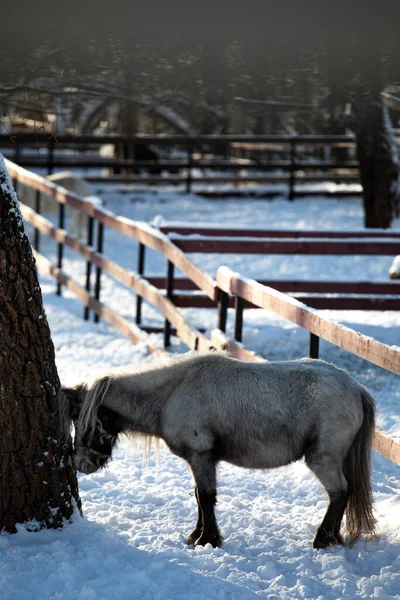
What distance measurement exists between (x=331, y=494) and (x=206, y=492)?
0.58 m

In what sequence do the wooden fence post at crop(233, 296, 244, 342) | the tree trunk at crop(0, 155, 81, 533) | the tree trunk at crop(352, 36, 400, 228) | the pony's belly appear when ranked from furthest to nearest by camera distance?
1. the tree trunk at crop(352, 36, 400, 228)
2. the wooden fence post at crop(233, 296, 244, 342)
3. the pony's belly
4. the tree trunk at crop(0, 155, 81, 533)

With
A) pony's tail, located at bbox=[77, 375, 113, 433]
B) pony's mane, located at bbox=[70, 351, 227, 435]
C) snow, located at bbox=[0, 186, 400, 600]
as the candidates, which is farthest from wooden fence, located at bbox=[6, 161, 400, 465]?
pony's tail, located at bbox=[77, 375, 113, 433]

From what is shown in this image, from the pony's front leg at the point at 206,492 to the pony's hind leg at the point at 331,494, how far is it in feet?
1.51

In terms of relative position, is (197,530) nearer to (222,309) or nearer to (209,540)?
(209,540)

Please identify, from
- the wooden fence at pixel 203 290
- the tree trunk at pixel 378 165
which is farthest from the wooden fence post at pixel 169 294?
the tree trunk at pixel 378 165

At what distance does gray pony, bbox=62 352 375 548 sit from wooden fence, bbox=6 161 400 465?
13.8 inches

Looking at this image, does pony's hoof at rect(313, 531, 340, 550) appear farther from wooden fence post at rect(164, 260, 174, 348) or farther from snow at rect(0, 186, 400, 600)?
wooden fence post at rect(164, 260, 174, 348)

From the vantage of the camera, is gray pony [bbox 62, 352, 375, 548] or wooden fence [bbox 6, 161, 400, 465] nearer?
gray pony [bbox 62, 352, 375, 548]

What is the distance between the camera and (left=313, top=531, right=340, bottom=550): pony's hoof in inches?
157

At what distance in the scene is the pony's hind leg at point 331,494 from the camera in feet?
12.8

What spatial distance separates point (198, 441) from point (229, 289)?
219cm

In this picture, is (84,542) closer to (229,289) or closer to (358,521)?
(358,521)

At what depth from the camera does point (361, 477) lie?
4020mm

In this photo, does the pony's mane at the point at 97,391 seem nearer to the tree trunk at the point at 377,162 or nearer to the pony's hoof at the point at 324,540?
the pony's hoof at the point at 324,540
